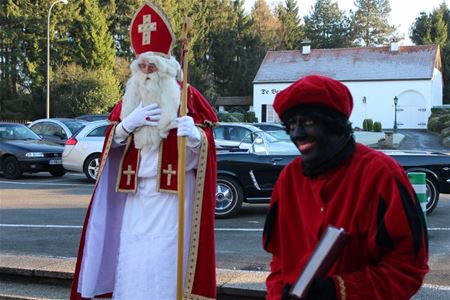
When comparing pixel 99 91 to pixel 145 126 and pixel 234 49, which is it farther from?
pixel 145 126

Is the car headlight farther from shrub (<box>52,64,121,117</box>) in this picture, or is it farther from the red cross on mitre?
shrub (<box>52,64,121,117</box>)

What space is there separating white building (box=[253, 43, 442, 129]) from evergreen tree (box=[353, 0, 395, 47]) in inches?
995

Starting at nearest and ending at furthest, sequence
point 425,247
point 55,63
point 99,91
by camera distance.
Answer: point 425,247 < point 99,91 < point 55,63

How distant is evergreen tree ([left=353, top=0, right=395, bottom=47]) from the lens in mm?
80688

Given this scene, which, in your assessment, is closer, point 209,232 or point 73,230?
point 209,232

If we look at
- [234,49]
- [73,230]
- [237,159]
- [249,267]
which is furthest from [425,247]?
[234,49]

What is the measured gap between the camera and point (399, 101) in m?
50.3

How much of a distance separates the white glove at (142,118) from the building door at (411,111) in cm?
4901

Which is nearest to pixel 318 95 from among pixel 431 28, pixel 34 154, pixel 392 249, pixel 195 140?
pixel 392 249

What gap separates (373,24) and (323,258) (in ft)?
274

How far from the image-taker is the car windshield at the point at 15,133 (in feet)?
53.3

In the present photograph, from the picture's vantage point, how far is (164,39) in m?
3.92

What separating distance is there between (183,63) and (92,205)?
1.18 m

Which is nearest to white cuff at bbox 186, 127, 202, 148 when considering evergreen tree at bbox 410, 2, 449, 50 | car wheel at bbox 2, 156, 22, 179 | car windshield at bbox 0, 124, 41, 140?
car wheel at bbox 2, 156, 22, 179
